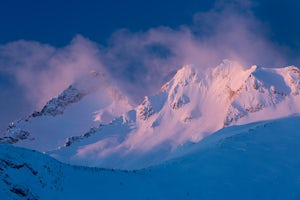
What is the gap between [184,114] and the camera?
154 meters

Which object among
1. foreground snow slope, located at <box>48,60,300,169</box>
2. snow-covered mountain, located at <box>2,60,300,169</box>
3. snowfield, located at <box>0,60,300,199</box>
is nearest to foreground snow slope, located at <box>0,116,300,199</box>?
snowfield, located at <box>0,60,300,199</box>

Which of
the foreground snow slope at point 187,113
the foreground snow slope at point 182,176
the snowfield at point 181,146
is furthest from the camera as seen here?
the foreground snow slope at point 187,113

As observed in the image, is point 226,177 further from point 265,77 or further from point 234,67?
point 234,67

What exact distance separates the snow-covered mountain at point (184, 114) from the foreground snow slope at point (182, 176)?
230 feet

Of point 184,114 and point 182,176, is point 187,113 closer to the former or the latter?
point 184,114

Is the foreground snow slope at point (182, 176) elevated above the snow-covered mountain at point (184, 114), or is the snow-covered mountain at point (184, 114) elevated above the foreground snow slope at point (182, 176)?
the snow-covered mountain at point (184, 114)

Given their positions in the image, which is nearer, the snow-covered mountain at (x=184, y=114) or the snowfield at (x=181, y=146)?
the snowfield at (x=181, y=146)

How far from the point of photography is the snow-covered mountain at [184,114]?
131 meters

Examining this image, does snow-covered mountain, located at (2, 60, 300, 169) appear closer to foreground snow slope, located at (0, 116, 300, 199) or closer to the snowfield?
the snowfield

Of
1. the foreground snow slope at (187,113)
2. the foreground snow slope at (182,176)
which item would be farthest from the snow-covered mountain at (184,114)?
the foreground snow slope at (182,176)

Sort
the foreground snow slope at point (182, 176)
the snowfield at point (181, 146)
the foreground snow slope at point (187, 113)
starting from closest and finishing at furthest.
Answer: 1. the foreground snow slope at point (182, 176)
2. the snowfield at point (181, 146)
3. the foreground snow slope at point (187, 113)

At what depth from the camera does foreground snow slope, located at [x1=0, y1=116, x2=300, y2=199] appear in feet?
87.9

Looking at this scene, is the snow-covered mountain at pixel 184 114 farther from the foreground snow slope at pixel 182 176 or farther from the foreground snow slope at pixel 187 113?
the foreground snow slope at pixel 182 176

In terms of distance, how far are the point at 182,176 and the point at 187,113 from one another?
4564 inches
